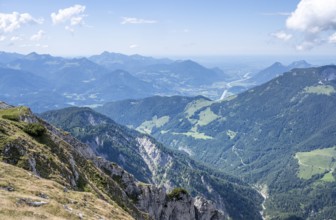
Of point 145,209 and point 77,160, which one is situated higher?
point 77,160

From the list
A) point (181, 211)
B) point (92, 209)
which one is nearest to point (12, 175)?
point (92, 209)

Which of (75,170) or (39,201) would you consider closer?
(39,201)

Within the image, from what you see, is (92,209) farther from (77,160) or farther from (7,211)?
(77,160)

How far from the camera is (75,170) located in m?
86.2

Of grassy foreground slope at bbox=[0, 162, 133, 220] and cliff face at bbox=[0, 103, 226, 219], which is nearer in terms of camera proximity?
grassy foreground slope at bbox=[0, 162, 133, 220]

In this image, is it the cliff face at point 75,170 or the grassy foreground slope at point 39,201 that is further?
the cliff face at point 75,170

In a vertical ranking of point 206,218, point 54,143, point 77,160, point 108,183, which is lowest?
point 206,218

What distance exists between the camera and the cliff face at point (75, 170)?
2894 inches

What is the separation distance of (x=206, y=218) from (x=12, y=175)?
92256 mm

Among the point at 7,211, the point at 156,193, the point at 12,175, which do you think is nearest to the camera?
the point at 7,211

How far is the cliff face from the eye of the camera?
241 feet

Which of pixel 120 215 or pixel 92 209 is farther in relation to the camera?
pixel 120 215

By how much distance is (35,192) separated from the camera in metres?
57.1

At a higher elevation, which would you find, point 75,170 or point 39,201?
point 39,201
